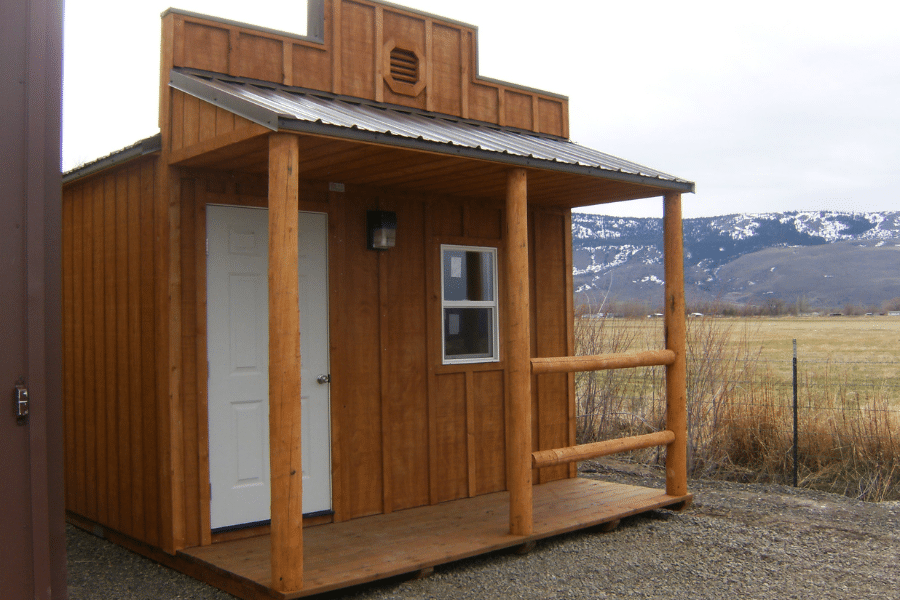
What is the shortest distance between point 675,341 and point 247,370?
3524 millimetres

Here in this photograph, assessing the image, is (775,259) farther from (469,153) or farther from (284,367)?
(284,367)

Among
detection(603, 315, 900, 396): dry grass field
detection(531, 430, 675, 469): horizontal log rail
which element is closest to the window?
detection(531, 430, 675, 469): horizontal log rail

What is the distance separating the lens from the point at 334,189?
5.81m

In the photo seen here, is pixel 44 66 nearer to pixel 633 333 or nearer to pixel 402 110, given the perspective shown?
pixel 402 110

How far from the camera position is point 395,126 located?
198 inches

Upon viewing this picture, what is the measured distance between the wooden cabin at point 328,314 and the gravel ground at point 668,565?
0.51 feet

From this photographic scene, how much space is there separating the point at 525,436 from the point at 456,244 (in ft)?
6.55

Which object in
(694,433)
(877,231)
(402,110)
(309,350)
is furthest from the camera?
(877,231)

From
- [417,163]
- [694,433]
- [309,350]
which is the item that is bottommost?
[694,433]

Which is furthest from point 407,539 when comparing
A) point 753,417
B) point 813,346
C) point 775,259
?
point 775,259

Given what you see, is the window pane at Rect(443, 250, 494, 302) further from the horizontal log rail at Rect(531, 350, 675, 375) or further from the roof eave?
the roof eave

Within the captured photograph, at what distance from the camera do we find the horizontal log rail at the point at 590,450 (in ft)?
18.1

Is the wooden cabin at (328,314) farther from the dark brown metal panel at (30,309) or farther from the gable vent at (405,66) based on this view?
the dark brown metal panel at (30,309)

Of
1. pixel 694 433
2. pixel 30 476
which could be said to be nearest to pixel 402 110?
pixel 30 476
